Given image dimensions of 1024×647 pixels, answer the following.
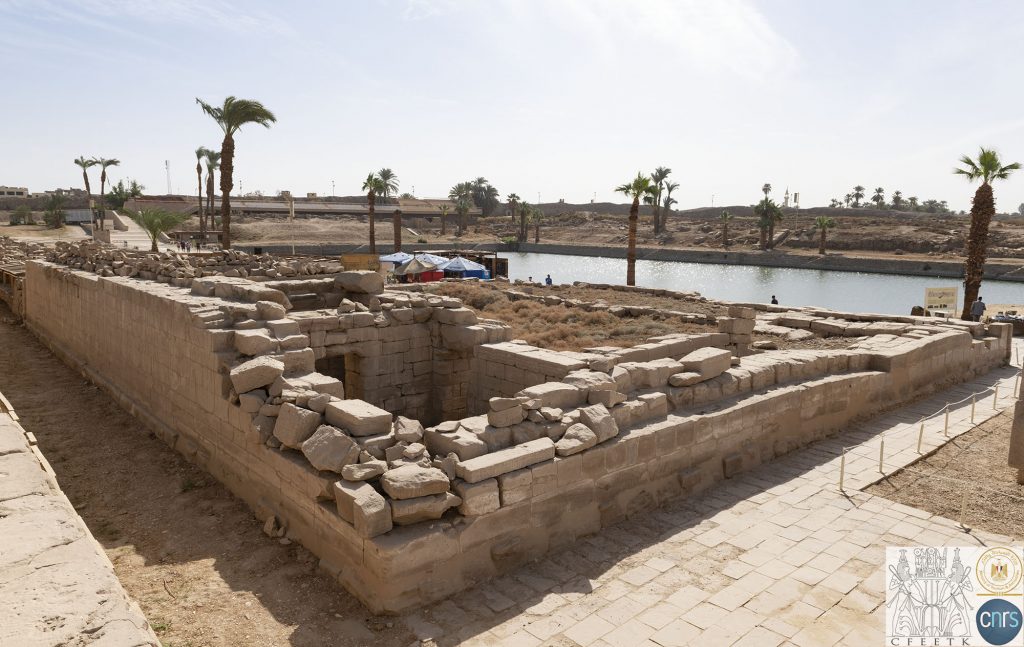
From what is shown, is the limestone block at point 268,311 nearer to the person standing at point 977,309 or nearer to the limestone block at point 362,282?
the limestone block at point 362,282

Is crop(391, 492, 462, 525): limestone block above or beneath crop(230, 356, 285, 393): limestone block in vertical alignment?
beneath

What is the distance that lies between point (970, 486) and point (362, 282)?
908 cm

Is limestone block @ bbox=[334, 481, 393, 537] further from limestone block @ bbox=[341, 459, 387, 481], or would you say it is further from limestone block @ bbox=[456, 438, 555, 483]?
limestone block @ bbox=[456, 438, 555, 483]

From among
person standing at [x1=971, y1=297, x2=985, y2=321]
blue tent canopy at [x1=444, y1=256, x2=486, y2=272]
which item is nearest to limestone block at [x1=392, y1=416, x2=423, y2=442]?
blue tent canopy at [x1=444, y1=256, x2=486, y2=272]

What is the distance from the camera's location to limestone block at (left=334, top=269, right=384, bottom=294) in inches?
441

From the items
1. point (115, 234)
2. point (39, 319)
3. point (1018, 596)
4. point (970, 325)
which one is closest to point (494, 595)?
point (1018, 596)

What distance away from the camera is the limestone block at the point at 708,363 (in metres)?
8.32

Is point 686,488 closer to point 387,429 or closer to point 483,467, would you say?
point 483,467

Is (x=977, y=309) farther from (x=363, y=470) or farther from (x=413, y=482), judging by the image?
(x=363, y=470)

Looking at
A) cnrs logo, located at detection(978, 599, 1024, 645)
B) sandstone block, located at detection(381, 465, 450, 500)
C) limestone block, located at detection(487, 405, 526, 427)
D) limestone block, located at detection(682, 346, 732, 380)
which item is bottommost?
cnrs logo, located at detection(978, 599, 1024, 645)

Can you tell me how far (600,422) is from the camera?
671cm

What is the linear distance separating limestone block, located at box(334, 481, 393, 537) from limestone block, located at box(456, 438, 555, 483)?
2.43 feet

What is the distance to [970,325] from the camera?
50.7 ft

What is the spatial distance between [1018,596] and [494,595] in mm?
4074
